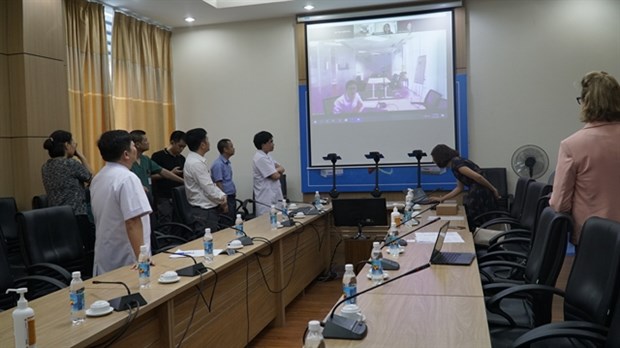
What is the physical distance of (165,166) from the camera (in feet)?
20.2

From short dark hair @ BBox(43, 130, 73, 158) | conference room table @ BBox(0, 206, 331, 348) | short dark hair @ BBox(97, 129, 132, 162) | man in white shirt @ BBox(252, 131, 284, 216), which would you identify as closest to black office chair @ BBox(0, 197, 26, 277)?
short dark hair @ BBox(43, 130, 73, 158)

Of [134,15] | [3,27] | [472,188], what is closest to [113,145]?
[3,27]

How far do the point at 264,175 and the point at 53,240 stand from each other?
2.47m

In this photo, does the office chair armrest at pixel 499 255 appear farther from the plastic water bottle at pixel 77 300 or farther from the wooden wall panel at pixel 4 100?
the wooden wall panel at pixel 4 100

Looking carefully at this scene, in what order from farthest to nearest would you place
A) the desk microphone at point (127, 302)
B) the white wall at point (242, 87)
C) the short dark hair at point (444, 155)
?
the white wall at point (242, 87) → the short dark hair at point (444, 155) → the desk microphone at point (127, 302)

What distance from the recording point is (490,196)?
4.64 meters

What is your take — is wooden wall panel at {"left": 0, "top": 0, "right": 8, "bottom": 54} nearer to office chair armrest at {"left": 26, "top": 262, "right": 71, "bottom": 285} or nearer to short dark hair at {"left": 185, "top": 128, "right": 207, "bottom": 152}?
short dark hair at {"left": 185, "top": 128, "right": 207, "bottom": 152}

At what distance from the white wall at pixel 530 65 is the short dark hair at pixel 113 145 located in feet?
16.0

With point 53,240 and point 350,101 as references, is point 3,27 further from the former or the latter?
point 350,101

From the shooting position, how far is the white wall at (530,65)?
6.09m

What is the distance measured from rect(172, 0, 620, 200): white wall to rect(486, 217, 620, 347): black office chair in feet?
15.1

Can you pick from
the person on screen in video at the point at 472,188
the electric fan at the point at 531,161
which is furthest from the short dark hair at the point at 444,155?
the electric fan at the point at 531,161

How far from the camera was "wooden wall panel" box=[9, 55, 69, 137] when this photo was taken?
185 inches

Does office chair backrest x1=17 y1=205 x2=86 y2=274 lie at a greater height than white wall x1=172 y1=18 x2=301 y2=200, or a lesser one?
lesser
